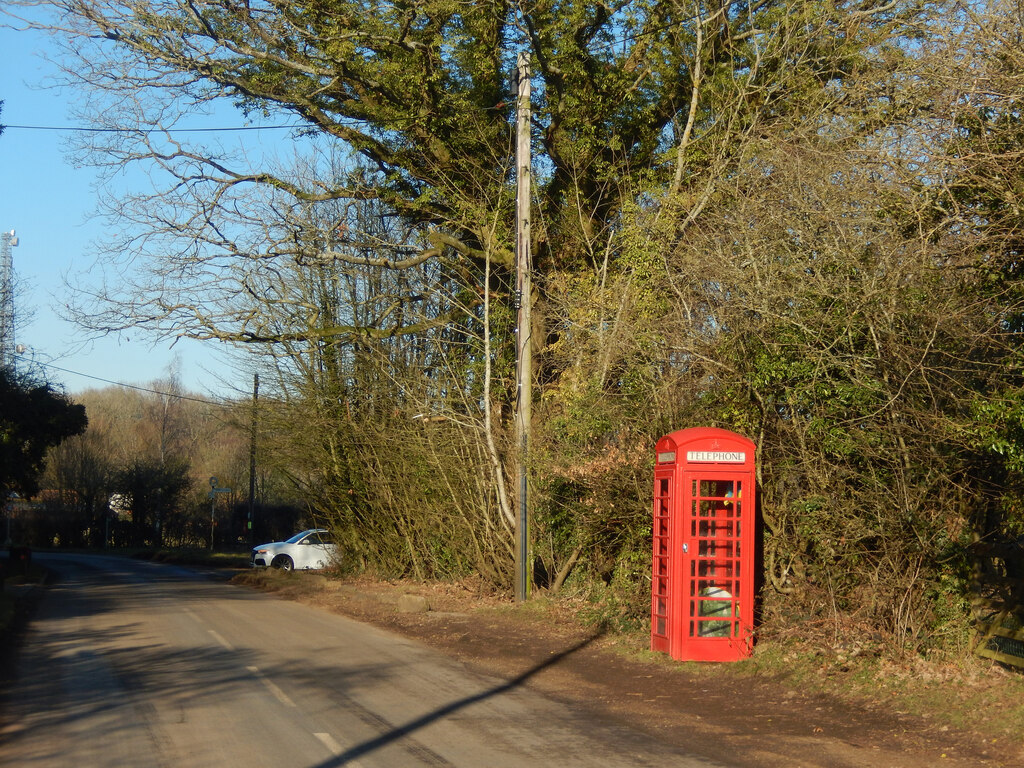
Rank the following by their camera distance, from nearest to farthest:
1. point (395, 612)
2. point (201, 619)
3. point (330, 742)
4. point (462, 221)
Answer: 1. point (330, 742)
2. point (201, 619)
3. point (395, 612)
4. point (462, 221)

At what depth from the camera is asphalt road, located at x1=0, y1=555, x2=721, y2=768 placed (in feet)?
24.7

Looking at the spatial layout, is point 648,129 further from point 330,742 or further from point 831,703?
point 330,742

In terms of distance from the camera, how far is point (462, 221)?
1967cm

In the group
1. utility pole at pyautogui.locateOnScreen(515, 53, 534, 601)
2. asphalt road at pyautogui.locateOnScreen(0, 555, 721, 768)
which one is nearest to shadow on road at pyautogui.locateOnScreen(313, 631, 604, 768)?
asphalt road at pyautogui.locateOnScreen(0, 555, 721, 768)

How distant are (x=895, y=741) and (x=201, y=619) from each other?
12.4 m

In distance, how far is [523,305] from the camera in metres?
17.0

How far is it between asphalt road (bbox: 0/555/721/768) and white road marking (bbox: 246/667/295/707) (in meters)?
0.01

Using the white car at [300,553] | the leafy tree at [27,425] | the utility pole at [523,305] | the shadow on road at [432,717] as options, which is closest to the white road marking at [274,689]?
the shadow on road at [432,717]

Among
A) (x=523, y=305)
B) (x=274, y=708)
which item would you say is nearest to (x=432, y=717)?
(x=274, y=708)

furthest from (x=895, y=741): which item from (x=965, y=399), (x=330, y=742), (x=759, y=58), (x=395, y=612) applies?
(x=759, y=58)

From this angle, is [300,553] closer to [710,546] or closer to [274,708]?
[710,546]

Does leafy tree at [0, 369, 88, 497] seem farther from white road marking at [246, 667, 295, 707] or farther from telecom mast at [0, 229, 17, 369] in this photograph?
white road marking at [246, 667, 295, 707]

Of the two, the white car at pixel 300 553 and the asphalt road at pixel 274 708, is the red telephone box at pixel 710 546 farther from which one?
the white car at pixel 300 553

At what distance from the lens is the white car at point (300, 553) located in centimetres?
3152
